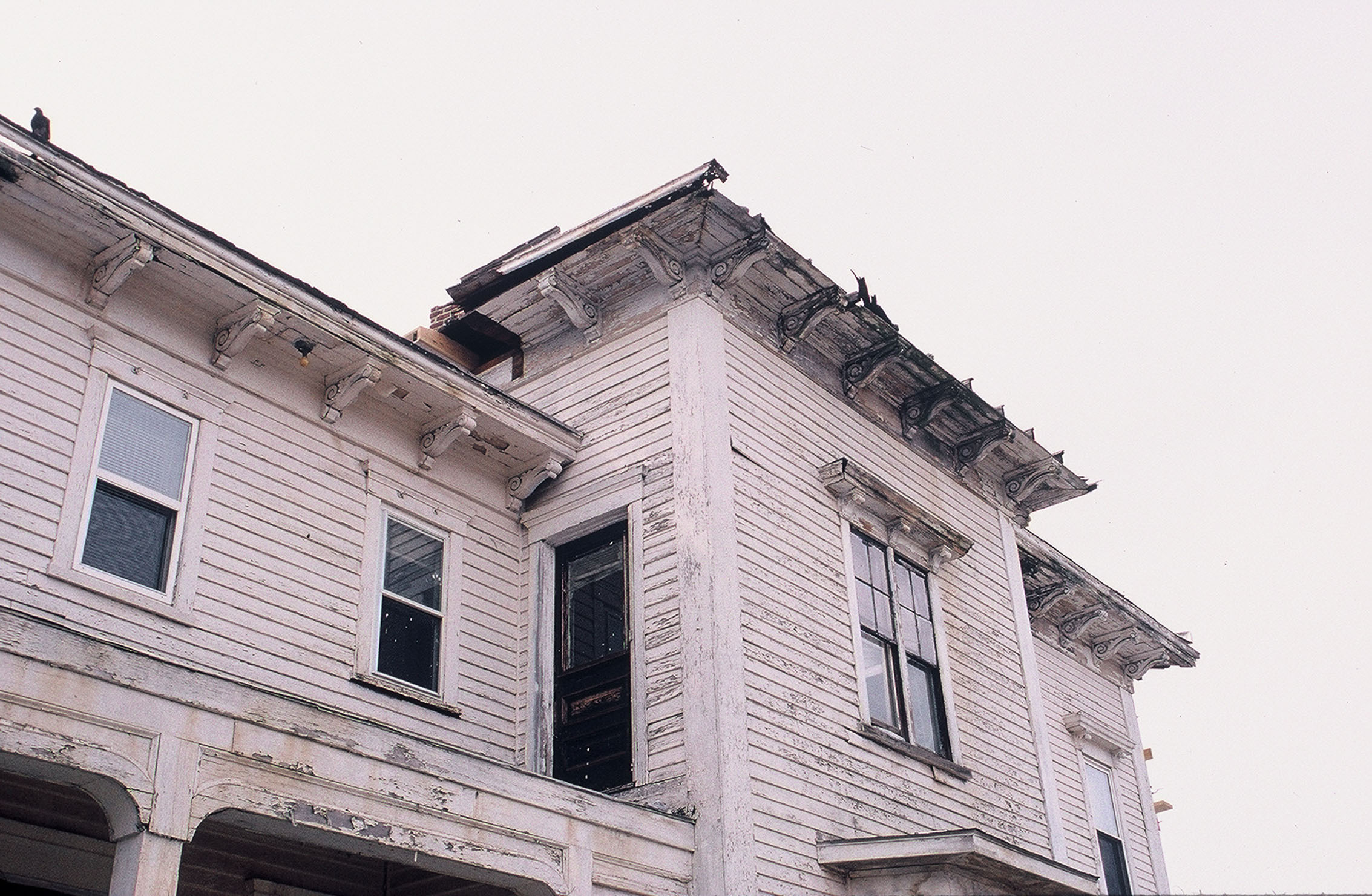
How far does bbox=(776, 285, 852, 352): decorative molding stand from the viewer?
12.3 meters

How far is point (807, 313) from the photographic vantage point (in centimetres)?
1240

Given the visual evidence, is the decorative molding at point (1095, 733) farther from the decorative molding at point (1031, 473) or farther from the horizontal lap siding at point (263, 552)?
the horizontal lap siding at point (263, 552)

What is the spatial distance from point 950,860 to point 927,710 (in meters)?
2.92

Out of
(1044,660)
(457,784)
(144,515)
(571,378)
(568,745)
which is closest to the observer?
(457,784)

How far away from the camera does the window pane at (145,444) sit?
9.08m

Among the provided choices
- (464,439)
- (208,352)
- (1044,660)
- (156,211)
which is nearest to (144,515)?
(208,352)

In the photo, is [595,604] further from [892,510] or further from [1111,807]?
[1111,807]

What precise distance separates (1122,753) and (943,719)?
7.36m

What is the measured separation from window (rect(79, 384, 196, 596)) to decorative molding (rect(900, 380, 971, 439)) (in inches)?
290

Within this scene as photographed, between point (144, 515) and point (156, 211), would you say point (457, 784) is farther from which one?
point (156, 211)

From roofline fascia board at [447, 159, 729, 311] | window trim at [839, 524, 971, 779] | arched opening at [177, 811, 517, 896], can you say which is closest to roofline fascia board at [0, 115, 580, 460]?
roofline fascia board at [447, 159, 729, 311]

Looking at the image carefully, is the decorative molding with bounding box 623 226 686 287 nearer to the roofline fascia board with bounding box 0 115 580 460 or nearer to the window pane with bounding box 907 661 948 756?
the roofline fascia board with bounding box 0 115 580 460

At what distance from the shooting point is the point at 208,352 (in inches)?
389

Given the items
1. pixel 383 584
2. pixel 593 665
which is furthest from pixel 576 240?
pixel 593 665
